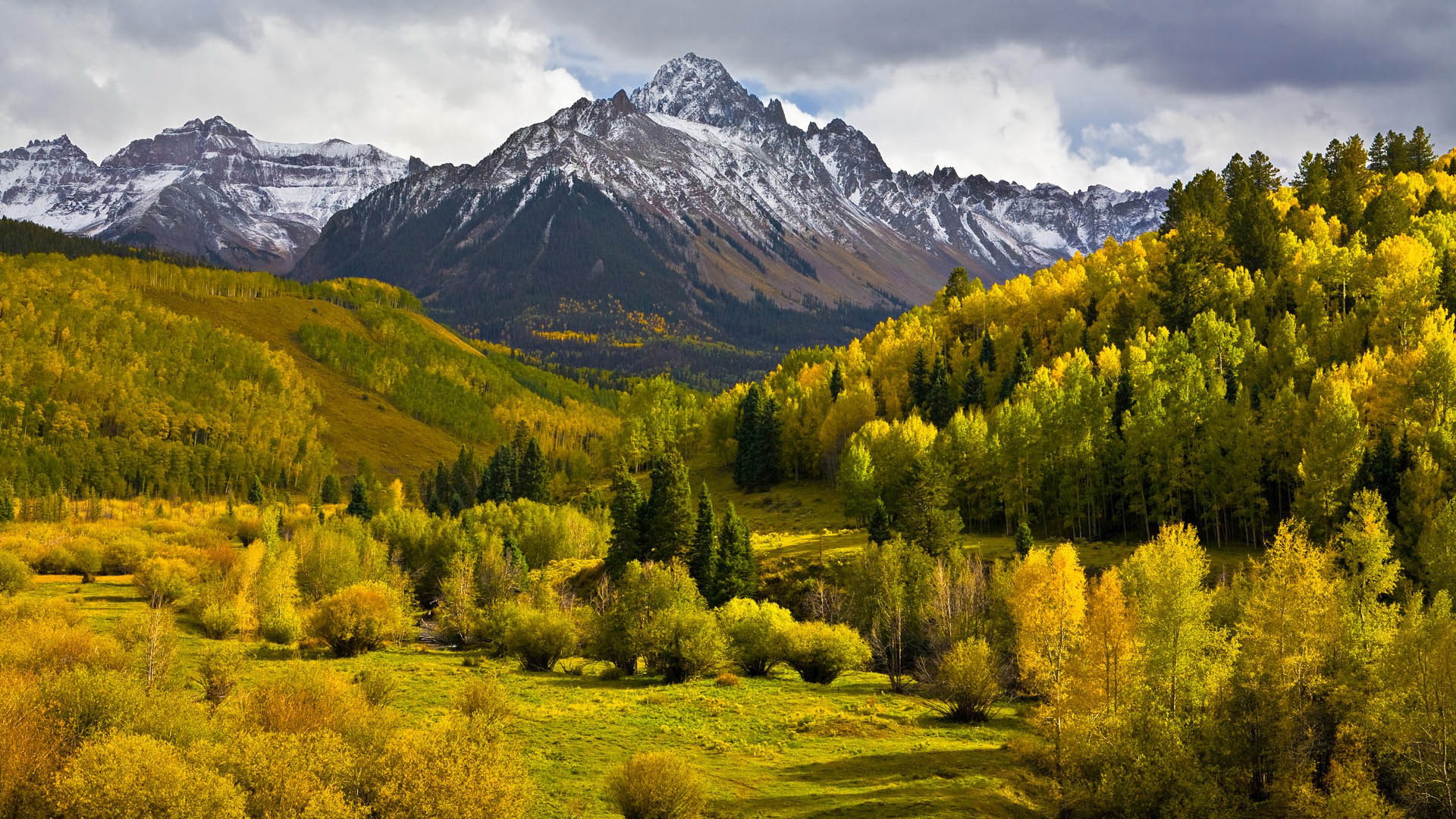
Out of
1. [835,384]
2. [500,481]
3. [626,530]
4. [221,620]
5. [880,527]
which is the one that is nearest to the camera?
[221,620]

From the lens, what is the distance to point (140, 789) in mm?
36406

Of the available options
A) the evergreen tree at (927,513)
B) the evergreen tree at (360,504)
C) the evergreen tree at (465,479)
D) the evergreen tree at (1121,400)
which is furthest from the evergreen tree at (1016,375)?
the evergreen tree at (360,504)

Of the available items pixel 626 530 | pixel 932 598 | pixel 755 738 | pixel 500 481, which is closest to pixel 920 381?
pixel 626 530

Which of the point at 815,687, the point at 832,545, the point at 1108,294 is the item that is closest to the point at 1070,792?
the point at 815,687

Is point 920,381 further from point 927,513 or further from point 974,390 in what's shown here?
point 927,513

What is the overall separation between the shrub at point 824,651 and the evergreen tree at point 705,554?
16.7 metres

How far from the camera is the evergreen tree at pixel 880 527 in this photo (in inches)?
3734

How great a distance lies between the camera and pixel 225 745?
4228cm

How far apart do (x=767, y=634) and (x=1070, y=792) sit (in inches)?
1358

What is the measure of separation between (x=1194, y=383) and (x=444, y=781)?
3445 inches

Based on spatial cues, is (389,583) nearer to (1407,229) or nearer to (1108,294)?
A: (1108,294)

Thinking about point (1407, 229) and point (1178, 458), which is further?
point (1407, 229)

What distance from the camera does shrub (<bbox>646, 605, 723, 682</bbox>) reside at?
75562 millimetres

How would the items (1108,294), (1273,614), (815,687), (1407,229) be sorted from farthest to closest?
1. (1108,294)
2. (1407,229)
3. (815,687)
4. (1273,614)
